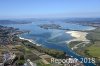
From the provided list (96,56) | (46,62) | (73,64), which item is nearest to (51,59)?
(46,62)

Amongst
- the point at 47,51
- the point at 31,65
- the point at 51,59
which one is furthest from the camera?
the point at 47,51

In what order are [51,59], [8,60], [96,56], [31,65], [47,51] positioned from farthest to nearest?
[47,51], [96,56], [51,59], [8,60], [31,65]

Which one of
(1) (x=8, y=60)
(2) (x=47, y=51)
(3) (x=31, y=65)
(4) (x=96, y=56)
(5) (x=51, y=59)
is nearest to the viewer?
(3) (x=31, y=65)

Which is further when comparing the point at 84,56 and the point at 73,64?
the point at 84,56

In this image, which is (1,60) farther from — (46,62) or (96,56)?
(96,56)

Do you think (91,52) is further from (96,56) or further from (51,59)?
(51,59)

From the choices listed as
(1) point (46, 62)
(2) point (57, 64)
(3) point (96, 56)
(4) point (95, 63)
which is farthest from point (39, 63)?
(3) point (96, 56)

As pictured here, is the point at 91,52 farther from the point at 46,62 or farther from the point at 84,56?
the point at 46,62

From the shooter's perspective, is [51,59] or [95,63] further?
[51,59]
